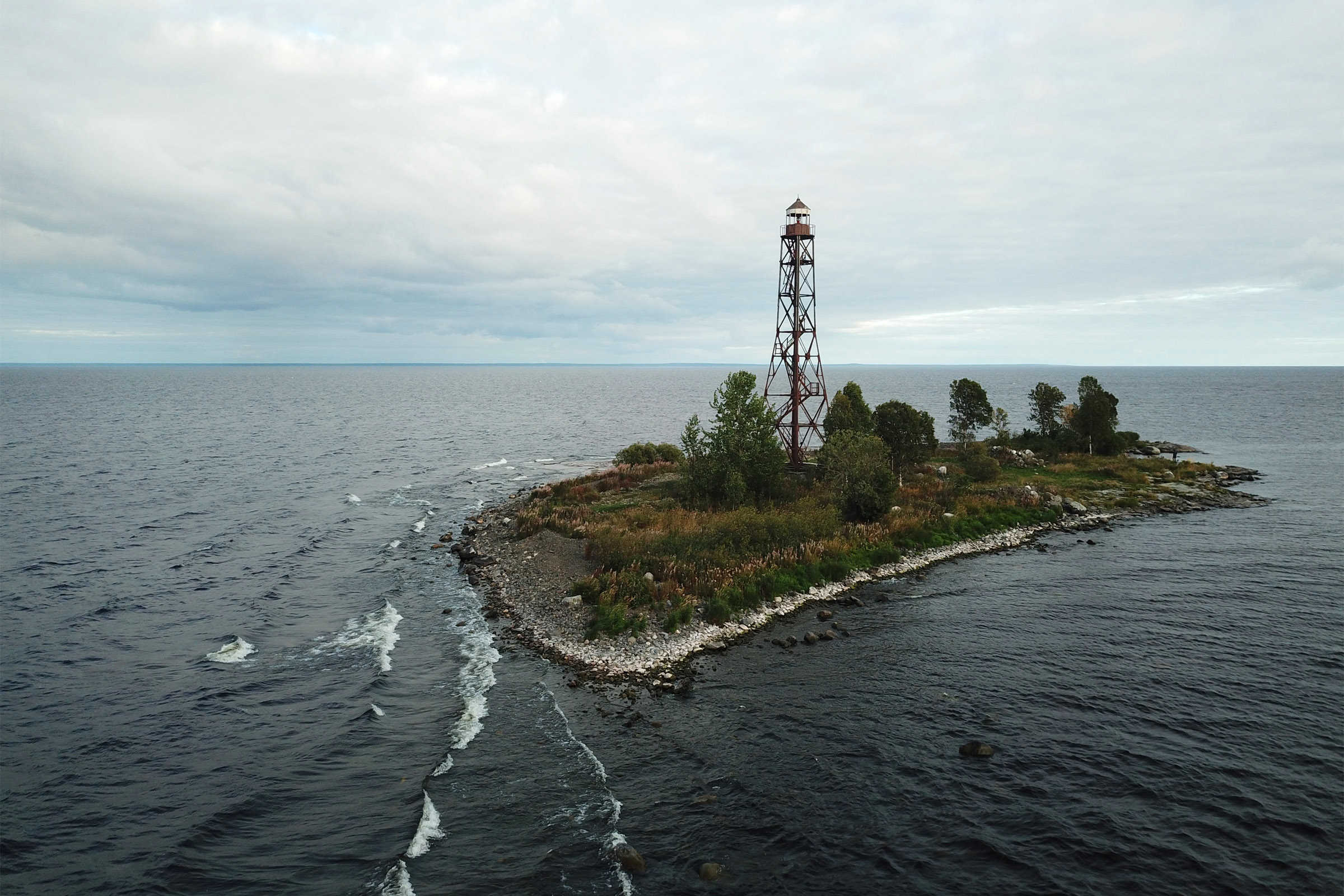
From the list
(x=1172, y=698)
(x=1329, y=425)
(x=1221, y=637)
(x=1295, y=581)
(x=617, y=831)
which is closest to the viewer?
(x=617, y=831)

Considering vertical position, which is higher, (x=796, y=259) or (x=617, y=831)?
(x=796, y=259)

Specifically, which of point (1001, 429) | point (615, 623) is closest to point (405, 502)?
point (615, 623)

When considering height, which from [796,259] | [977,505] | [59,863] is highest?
[796,259]

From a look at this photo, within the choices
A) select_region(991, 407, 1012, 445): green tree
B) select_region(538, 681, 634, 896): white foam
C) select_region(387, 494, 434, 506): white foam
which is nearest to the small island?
select_region(991, 407, 1012, 445): green tree

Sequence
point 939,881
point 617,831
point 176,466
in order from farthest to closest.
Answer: point 176,466 → point 617,831 → point 939,881

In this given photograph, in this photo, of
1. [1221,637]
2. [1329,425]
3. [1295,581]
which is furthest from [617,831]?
[1329,425]

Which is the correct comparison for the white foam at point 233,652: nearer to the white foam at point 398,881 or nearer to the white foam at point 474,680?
the white foam at point 474,680

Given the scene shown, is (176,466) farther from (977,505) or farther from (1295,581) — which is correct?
(1295,581)
